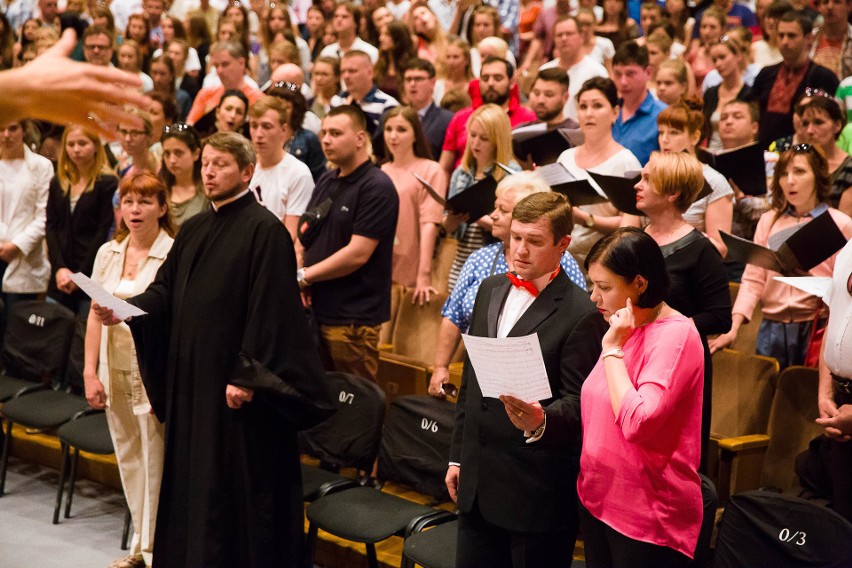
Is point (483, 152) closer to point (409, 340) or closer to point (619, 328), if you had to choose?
point (409, 340)

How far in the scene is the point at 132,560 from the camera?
499cm

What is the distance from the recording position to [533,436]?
3.31 metres

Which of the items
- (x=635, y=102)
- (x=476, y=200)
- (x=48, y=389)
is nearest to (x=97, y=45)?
(x=48, y=389)

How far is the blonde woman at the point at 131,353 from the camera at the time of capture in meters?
4.97

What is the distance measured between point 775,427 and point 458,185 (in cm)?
210

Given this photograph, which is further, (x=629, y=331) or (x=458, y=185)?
(x=458, y=185)

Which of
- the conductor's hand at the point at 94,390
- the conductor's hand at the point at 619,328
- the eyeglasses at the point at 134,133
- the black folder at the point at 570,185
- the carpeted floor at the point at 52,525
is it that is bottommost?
the carpeted floor at the point at 52,525

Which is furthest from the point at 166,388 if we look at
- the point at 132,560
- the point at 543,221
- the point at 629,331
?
the point at 629,331

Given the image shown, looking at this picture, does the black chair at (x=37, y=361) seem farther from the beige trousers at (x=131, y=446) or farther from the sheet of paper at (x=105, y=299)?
the sheet of paper at (x=105, y=299)

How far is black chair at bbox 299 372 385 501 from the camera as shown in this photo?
4867 millimetres

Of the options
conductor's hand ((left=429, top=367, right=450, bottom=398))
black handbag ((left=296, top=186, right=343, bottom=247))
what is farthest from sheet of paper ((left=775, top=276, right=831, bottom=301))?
black handbag ((left=296, top=186, right=343, bottom=247))

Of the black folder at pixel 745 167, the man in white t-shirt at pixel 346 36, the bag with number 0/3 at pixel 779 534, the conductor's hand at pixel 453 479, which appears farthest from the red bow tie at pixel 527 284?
the man in white t-shirt at pixel 346 36

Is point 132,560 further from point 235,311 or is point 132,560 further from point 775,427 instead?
point 775,427

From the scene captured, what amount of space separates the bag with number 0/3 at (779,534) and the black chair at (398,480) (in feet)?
3.74
